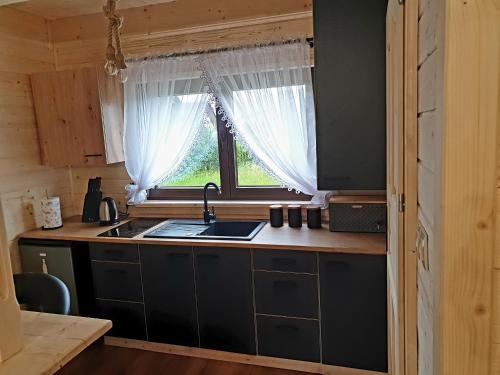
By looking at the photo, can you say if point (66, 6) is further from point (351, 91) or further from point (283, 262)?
point (283, 262)

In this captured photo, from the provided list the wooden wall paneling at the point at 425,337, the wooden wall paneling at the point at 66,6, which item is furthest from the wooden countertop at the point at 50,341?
the wooden wall paneling at the point at 66,6

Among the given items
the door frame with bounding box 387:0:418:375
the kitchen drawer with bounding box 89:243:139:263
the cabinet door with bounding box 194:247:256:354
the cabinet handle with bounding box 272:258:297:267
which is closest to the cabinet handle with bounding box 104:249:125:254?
the kitchen drawer with bounding box 89:243:139:263

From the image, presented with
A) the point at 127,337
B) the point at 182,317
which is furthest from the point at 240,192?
the point at 127,337

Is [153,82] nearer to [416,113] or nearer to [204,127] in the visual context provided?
[204,127]

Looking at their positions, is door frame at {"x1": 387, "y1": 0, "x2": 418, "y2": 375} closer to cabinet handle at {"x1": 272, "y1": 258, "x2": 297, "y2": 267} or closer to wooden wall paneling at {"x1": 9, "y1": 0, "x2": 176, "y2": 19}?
cabinet handle at {"x1": 272, "y1": 258, "x2": 297, "y2": 267}

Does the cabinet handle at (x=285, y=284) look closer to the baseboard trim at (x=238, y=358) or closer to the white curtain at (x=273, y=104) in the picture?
the baseboard trim at (x=238, y=358)

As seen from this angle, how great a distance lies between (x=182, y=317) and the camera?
8.62 ft

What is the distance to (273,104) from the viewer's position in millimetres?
2752

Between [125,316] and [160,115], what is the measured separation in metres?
1.47

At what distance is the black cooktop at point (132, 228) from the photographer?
280 cm

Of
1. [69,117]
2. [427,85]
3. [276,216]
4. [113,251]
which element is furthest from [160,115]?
[427,85]

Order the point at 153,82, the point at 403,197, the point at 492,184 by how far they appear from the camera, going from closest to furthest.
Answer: the point at 492,184
the point at 403,197
the point at 153,82

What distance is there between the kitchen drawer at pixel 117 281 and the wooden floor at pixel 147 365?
387 millimetres

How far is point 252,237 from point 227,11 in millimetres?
1612
